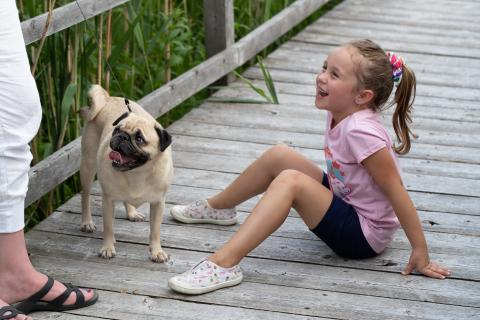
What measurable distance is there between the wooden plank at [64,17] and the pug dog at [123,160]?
308 mm

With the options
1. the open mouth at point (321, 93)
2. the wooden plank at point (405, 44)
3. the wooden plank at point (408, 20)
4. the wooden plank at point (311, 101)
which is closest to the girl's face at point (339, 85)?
the open mouth at point (321, 93)

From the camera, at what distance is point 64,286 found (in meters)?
2.86

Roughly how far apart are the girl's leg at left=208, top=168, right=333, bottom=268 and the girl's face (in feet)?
0.85

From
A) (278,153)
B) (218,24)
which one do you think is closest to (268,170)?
(278,153)

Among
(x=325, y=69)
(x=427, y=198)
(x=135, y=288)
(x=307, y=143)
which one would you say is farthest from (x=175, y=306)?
(x=307, y=143)

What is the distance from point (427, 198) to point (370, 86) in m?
0.93

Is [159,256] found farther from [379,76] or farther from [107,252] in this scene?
[379,76]

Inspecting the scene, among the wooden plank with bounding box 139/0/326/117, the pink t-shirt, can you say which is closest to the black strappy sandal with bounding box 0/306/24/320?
the pink t-shirt

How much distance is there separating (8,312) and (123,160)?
0.59 metres

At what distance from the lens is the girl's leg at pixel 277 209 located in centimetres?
305

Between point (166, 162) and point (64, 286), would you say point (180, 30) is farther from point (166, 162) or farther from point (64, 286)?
point (64, 286)

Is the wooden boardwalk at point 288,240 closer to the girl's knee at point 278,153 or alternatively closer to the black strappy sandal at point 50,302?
the black strappy sandal at point 50,302

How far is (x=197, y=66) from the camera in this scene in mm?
5109

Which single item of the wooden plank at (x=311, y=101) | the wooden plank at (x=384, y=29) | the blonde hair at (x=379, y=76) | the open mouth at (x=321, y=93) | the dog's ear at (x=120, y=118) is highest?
the blonde hair at (x=379, y=76)
